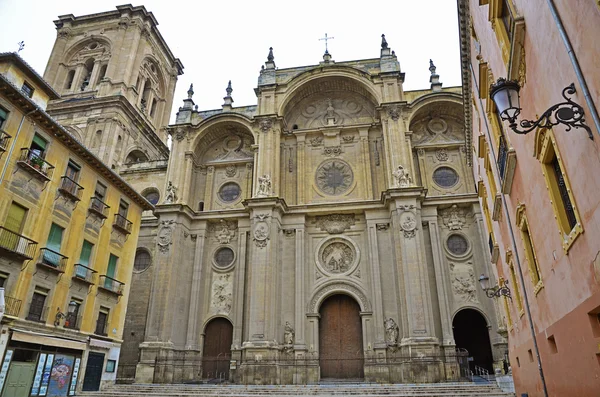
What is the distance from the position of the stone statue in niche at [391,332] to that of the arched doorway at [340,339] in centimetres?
170

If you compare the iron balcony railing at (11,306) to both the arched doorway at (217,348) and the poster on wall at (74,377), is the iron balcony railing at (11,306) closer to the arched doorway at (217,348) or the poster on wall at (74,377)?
the poster on wall at (74,377)

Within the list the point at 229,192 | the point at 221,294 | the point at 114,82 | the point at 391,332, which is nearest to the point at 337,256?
the point at 391,332

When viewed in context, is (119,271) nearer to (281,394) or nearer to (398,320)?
(281,394)

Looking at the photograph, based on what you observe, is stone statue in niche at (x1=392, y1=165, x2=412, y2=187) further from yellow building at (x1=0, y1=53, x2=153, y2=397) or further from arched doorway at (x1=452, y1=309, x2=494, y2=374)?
yellow building at (x1=0, y1=53, x2=153, y2=397)

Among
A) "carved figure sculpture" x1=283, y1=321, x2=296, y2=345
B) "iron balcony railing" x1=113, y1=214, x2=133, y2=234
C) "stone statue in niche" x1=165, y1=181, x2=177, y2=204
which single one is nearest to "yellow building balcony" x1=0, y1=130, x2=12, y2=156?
"iron balcony railing" x1=113, y1=214, x2=133, y2=234

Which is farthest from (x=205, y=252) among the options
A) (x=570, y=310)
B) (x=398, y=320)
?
(x=570, y=310)

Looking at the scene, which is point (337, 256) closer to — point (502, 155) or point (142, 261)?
point (142, 261)

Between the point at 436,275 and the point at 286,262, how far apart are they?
8687mm

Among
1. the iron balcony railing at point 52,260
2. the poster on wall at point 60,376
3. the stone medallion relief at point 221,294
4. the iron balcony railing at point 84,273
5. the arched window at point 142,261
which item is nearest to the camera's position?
the poster on wall at point 60,376

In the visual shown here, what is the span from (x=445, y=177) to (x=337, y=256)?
8.54 m

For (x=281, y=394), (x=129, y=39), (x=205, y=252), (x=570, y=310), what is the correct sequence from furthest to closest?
(x=129, y=39), (x=205, y=252), (x=281, y=394), (x=570, y=310)

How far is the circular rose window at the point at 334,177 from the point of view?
2756 cm

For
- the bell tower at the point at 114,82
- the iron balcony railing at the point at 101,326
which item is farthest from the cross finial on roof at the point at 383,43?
the iron balcony railing at the point at 101,326

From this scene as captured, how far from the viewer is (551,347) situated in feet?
27.5
